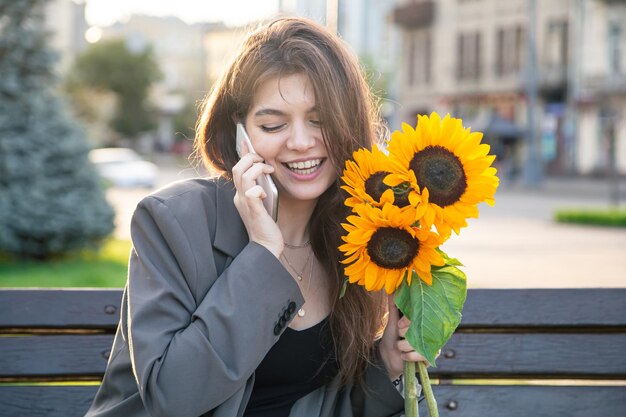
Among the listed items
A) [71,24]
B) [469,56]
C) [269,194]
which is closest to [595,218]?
[269,194]

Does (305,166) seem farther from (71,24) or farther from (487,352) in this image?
(71,24)

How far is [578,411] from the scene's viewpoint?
309cm

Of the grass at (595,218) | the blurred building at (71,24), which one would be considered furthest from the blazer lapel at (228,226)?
the blurred building at (71,24)

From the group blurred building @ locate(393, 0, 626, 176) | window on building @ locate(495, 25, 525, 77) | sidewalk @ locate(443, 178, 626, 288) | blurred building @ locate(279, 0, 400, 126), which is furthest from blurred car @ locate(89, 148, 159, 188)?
window on building @ locate(495, 25, 525, 77)

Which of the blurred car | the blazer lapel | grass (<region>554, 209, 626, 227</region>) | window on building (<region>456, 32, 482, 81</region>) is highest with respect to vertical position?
window on building (<region>456, 32, 482, 81</region>)

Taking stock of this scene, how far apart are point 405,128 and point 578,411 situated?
137 centimetres

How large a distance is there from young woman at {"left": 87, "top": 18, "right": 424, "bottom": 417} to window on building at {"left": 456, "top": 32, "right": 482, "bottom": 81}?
4219cm

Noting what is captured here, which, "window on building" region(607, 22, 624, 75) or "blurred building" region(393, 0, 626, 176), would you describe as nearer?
"window on building" region(607, 22, 624, 75)

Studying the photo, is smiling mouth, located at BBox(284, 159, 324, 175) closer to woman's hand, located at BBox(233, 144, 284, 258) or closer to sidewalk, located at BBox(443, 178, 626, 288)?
woman's hand, located at BBox(233, 144, 284, 258)

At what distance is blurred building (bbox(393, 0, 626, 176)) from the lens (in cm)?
3678

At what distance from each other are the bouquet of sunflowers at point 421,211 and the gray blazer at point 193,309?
1.08ft

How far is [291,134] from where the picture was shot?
265cm

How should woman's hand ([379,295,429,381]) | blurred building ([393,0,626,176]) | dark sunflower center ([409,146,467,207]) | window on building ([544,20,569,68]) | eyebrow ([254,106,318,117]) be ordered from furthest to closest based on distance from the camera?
window on building ([544,20,569,68]), blurred building ([393,0,626,176]), eyebrow ([254,106,318,117]), woman's hand ([379,295,429,381]), dark sunflower center ([409,146,467,207])

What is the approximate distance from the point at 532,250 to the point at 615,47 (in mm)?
25308
